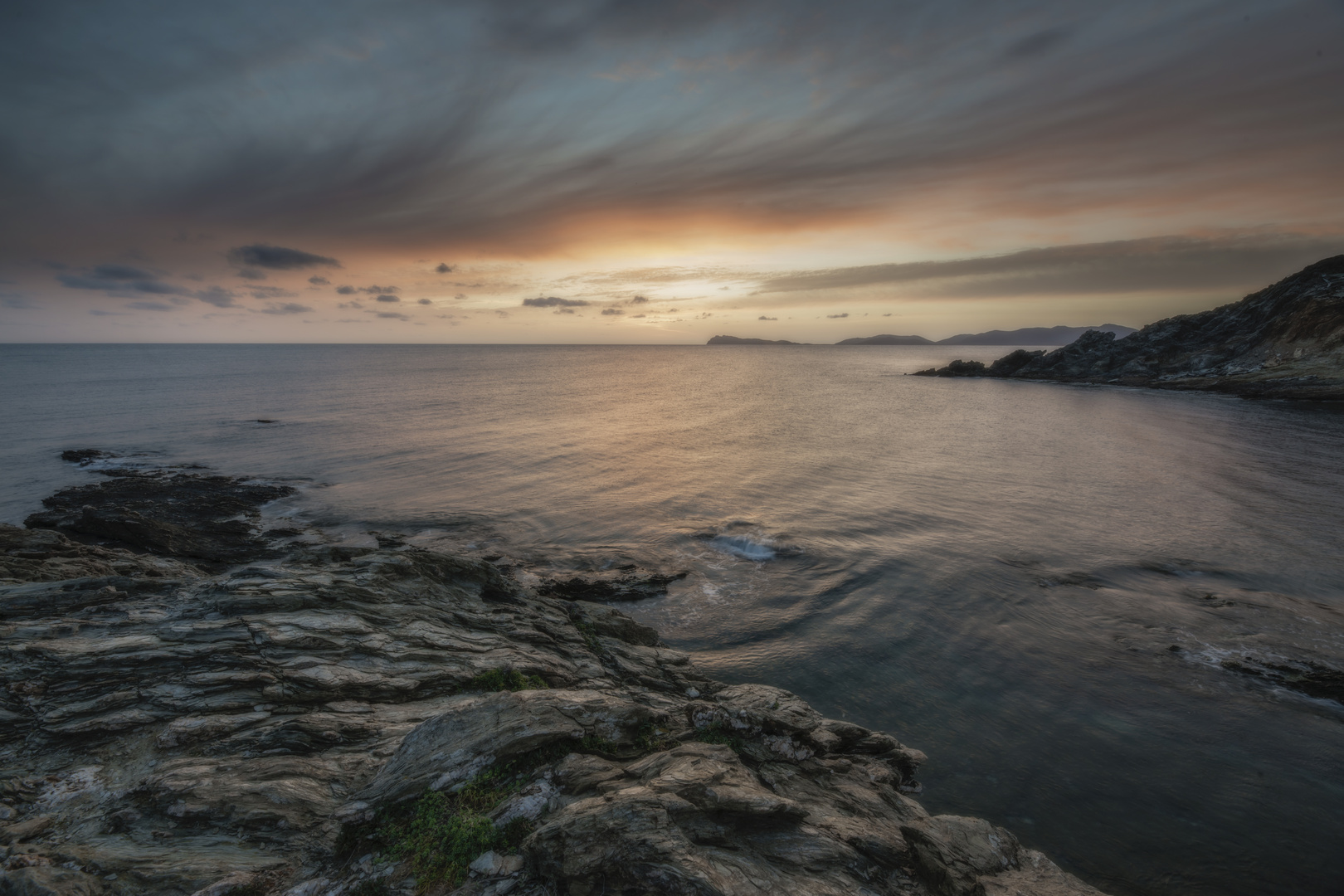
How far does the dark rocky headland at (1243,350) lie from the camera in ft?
219

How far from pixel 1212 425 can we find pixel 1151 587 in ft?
157

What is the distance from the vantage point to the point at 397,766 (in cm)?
720

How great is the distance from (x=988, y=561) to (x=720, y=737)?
57.6ft

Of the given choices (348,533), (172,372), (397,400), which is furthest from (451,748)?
(172,372)

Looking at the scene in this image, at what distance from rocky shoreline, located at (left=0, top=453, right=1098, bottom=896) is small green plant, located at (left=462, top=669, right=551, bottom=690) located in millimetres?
36

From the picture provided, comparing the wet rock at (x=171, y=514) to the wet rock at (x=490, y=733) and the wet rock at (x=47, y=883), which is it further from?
the wet rock at (x=490, y=733)

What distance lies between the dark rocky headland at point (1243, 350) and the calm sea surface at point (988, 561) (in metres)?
16.0

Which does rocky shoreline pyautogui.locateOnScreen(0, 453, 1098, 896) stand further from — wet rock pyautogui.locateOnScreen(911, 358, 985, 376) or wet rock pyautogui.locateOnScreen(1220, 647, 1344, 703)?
wet rock pyautogui.locateOnScreen(911, 358, 985, 376)

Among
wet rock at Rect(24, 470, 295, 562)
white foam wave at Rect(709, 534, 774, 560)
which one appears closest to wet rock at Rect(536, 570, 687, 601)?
white foam wave at Rect(709, 534, 774, 560)


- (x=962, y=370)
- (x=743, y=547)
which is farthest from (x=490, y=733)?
(x=962, y=370)

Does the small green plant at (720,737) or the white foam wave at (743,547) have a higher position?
the small green plant at (720,737)

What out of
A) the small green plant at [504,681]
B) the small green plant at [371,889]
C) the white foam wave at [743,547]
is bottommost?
the white foam wave at [743,547]

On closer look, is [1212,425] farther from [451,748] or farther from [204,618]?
[204,618]

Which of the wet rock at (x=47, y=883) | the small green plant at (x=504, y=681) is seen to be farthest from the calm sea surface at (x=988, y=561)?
the wet rock at (x=47, y=883)
